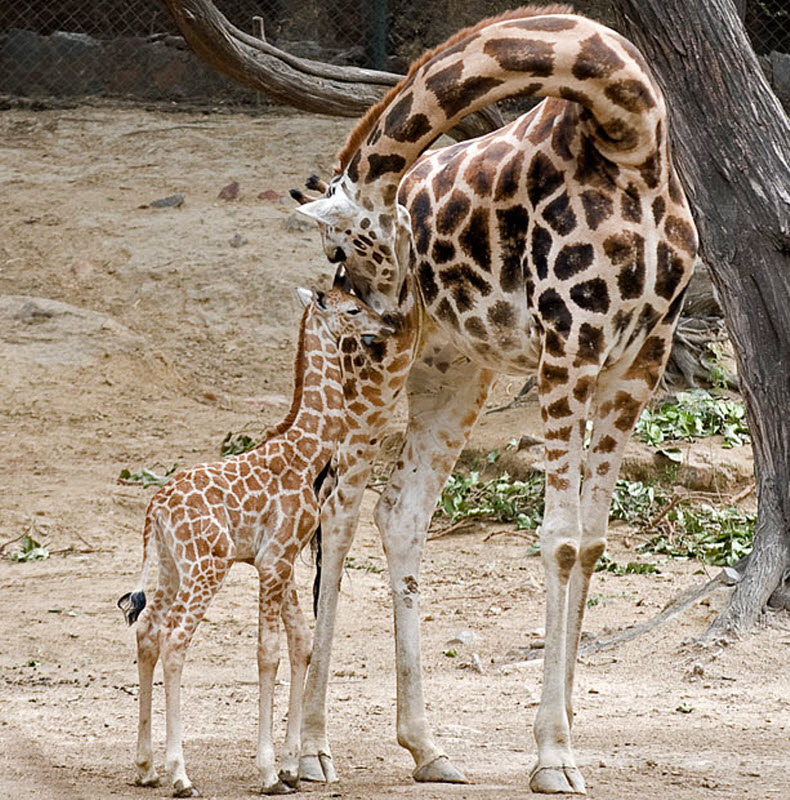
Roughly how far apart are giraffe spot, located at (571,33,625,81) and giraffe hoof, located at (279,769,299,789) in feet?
7.50

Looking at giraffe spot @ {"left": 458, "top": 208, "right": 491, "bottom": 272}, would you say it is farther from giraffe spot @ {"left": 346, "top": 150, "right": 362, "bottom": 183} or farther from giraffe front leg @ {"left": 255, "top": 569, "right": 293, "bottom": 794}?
giraffe front leg @ {"left": 255, "top": 569, "right": 293, "bottom": 794}

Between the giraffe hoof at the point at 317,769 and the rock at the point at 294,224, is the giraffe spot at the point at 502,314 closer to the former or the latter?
the giraffe hoof at the point at 317,769

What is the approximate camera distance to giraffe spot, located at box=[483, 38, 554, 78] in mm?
4125

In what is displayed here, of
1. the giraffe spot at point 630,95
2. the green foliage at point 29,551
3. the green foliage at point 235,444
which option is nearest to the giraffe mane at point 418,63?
the giraffe spot at point 630,95

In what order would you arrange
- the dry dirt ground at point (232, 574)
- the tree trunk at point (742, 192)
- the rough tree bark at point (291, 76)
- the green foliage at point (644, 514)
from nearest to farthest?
the dry dirt ground at point (232, 574), the tree trunk at point (742, 192), the rough tree bark at point (291, 76), the green foliage at point (644, 514)

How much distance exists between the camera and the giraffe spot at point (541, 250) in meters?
4.27

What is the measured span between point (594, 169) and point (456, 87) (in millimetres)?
499

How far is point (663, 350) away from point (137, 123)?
1081cm

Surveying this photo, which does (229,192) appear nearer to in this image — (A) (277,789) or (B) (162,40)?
(B) (162,40)

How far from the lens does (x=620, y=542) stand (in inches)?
321

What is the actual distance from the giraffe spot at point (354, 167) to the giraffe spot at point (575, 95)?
685 mm

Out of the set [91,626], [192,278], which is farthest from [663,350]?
[192,278]

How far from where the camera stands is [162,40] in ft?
49.0

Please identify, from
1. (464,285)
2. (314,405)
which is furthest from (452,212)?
(314,405)
